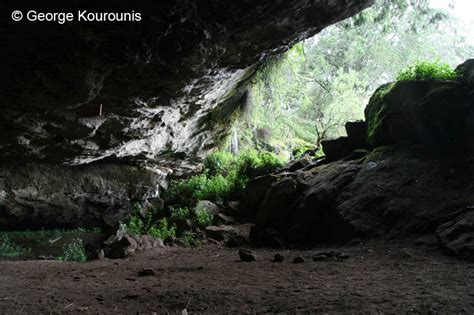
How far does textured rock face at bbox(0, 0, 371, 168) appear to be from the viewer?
14.2 ft

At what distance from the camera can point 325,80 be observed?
1884 cm

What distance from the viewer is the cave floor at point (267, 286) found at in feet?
10.6

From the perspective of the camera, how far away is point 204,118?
11.1 m

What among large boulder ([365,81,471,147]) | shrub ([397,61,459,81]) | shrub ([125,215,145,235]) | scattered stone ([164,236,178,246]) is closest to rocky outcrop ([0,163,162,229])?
shrub ([125,215,145,235])

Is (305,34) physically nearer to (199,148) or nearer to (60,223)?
(199,148)

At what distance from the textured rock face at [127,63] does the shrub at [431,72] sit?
3.39 meters

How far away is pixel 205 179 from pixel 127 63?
972 centimetres

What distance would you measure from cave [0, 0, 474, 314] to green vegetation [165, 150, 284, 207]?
0.09m

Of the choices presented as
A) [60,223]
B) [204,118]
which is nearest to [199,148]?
[204,118]

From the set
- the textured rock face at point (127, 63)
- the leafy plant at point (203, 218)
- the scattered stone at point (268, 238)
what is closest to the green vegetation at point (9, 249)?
the textured rock face at point (127, 63)

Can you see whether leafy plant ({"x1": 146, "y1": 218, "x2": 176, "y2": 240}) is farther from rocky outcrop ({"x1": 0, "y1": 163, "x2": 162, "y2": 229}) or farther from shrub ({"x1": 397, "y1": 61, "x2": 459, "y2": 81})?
shrub ({"x1": 397, "y1": 61, "x2": 459, "y2": 81})

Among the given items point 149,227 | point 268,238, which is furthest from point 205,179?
point 268,238

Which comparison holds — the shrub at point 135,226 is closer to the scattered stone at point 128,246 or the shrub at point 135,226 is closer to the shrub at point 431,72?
the scattered stone at point 128,246

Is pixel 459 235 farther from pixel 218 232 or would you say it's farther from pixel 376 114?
pixel 218 232
